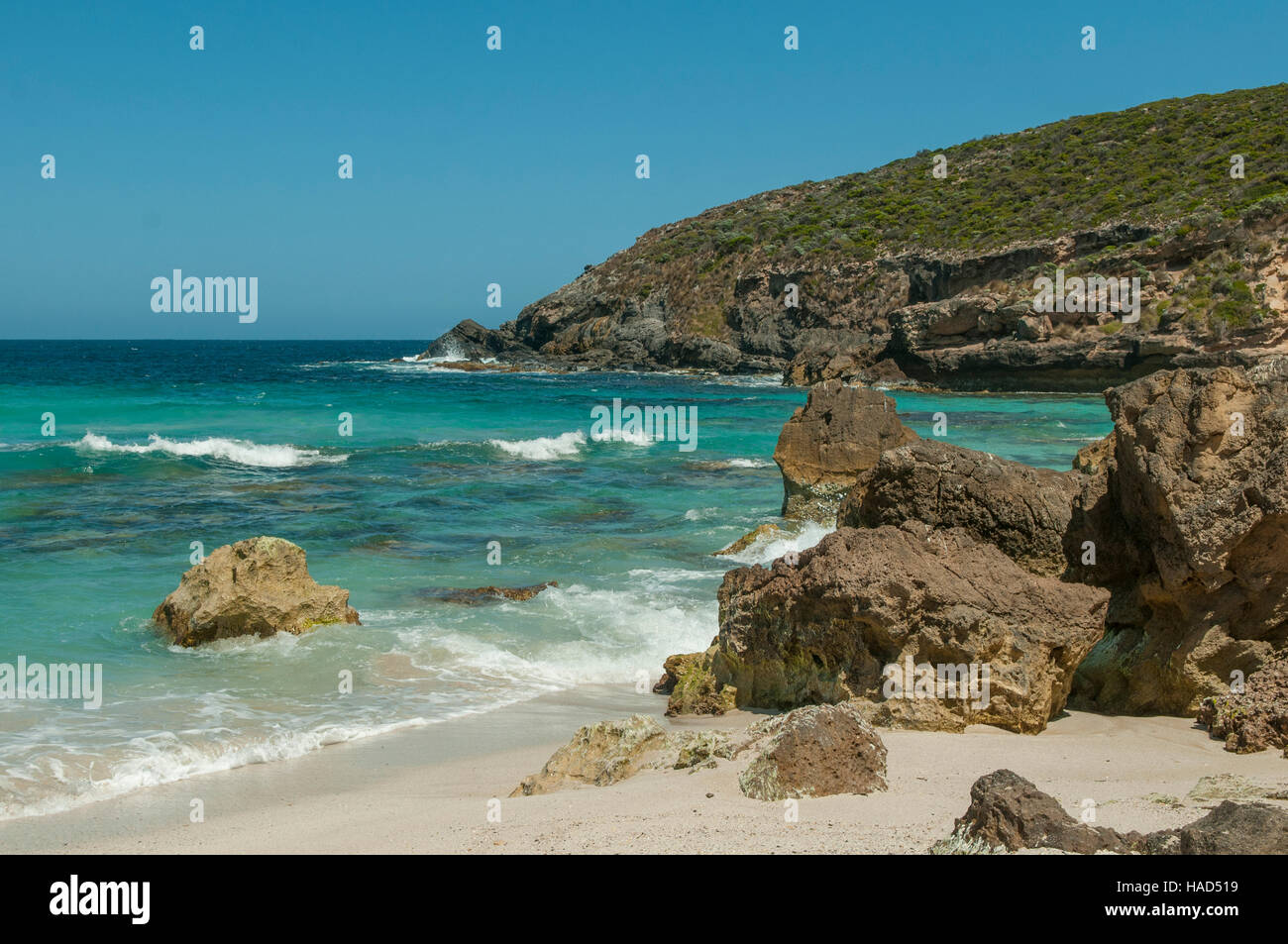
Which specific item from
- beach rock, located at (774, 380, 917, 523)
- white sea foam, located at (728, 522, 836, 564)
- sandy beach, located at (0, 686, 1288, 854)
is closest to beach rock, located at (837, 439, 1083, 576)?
sandy beach, located at (0, 686, 1288, 854)

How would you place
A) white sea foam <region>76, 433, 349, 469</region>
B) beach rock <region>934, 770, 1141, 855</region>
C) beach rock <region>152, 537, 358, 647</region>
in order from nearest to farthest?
beach rock <region>934, 770, 1141, 855</region> < beach rock <region>152, 537, 358, 647</region> < white sea foam <region>76, 433, 349, 469</region>

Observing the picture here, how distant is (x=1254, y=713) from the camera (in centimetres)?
530

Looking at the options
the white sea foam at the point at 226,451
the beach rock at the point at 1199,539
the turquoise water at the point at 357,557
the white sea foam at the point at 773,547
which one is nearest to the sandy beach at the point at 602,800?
the beach rock at the point at 1199,539

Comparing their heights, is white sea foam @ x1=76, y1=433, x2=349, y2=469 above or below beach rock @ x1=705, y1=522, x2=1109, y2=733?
above

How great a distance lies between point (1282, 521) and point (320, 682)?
6.79 meters

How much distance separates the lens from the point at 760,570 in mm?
6914

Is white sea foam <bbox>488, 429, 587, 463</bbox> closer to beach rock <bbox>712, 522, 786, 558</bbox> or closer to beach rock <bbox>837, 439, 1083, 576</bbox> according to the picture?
beach rock <bbox>712, 522, 786, 558</bbox>

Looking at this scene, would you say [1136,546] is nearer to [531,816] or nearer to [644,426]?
[531,816]

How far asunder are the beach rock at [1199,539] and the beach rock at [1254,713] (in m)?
0.20

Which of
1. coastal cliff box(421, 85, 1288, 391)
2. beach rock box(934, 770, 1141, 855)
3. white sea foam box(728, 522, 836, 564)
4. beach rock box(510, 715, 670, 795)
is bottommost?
beach rock box(510, 715, 670, 795)

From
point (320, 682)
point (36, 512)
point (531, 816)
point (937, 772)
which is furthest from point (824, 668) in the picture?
point (36, 512)

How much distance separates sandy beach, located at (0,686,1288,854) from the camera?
4.05 meters

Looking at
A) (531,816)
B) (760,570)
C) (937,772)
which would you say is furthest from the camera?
(760,570)

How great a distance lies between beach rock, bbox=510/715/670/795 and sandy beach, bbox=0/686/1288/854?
15cm
